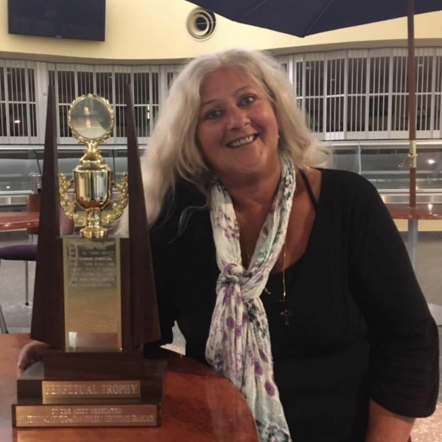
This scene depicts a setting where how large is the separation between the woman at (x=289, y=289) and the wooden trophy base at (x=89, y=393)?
36 cm

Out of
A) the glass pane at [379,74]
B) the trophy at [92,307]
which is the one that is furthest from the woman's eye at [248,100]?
the glass pane at [379,74]

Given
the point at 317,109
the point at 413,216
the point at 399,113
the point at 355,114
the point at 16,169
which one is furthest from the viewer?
Result: the point at 317,109

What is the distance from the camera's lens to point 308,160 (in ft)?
4.83

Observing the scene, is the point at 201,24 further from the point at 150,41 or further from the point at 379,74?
the point at 379,74

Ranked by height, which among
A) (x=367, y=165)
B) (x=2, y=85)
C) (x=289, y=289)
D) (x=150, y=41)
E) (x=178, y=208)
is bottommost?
(x=289, y=289)

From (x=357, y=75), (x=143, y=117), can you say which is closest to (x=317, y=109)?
(x=357, y=75)

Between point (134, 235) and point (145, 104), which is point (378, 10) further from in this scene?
point (145, 104)

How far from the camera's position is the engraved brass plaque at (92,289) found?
2.68 feet

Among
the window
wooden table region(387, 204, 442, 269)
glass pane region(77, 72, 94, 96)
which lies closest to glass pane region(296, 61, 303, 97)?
glass pane region(77, 72, 94, 96)

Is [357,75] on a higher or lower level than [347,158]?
higher

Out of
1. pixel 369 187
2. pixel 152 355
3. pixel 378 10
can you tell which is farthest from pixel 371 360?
pixel 378 10

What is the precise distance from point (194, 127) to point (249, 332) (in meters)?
0.55

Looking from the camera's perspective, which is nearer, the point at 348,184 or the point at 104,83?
the point at 348,184

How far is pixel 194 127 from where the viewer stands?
136cm
